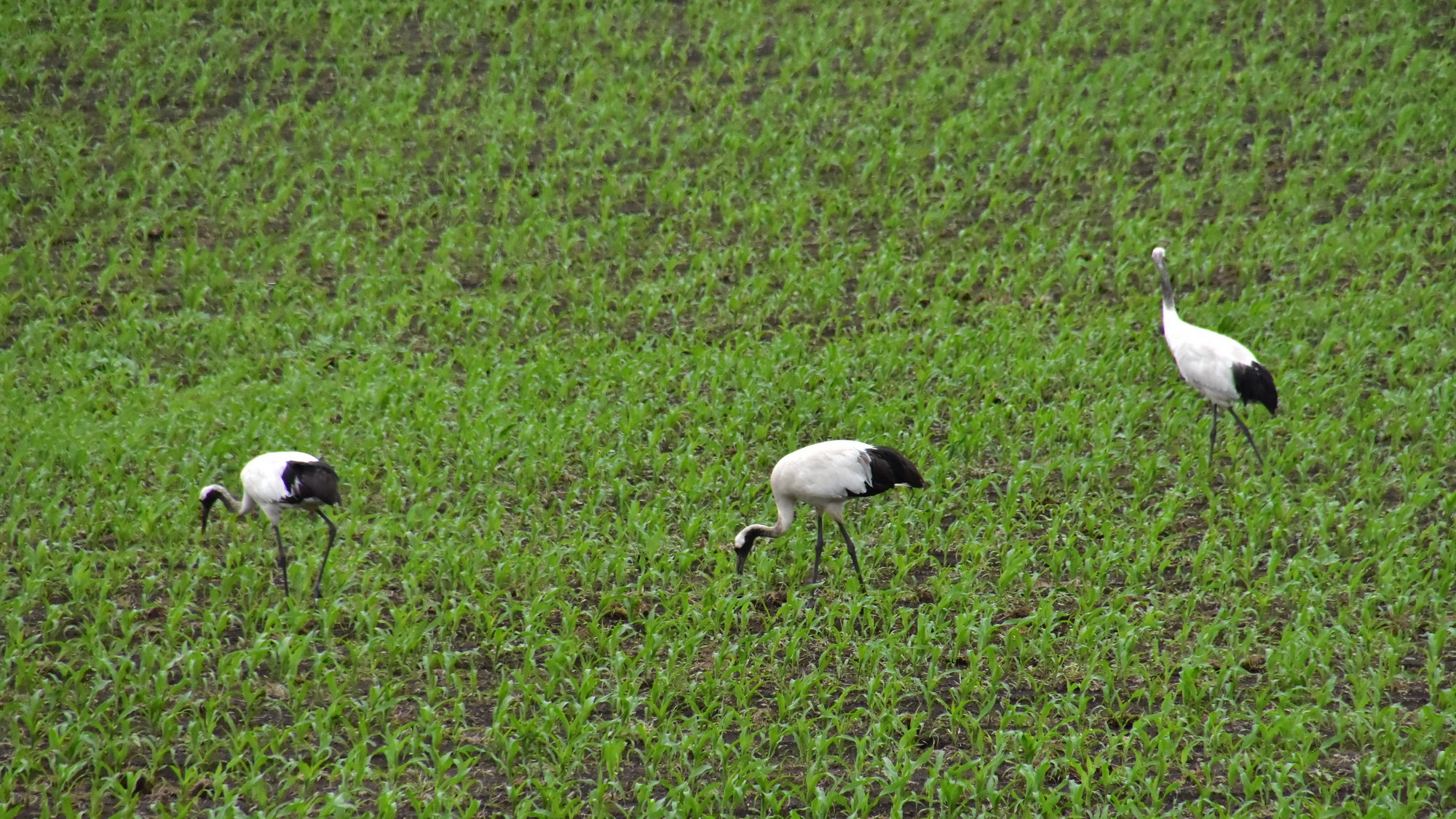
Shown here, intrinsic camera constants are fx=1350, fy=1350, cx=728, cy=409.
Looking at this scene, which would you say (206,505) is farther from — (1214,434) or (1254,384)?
(1254,384)

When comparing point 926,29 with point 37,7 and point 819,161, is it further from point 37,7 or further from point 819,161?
point 37,7

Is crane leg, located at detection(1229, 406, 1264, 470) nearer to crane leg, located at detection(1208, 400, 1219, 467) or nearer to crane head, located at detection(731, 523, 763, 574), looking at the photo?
crane leg, located at detection(1208, 400, 1219, 467)

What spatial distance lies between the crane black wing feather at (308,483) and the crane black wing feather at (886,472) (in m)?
2.82

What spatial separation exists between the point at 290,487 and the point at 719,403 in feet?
11.4

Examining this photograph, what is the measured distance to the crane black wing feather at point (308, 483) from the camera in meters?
7.13

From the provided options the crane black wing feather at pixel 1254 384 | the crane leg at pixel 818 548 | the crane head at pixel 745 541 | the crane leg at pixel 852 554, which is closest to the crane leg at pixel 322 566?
the crane head at pixel 745 541

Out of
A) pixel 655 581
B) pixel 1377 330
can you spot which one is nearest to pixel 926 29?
pixel 1377 330

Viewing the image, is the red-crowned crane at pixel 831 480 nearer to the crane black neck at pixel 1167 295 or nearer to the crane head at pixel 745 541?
the crane head at pixel 745 541

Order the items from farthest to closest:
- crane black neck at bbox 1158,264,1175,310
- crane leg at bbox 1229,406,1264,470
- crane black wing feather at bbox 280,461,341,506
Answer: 1. crane black neck at bbox 1158,264,1175,310
2. crane leg at bbox 1229,406,1264,470
3. crane black wing feather at bbox 280,461,341,506

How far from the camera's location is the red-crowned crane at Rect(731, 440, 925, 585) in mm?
7406

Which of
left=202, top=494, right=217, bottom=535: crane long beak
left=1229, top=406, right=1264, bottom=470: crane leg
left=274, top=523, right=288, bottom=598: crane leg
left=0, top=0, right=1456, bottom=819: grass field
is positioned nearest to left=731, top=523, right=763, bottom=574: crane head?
left=0, top=0, right=1456, bottom=819: grass field

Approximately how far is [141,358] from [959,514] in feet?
21.0

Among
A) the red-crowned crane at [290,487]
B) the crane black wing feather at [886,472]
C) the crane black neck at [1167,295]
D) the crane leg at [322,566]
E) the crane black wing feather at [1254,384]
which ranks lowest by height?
the crane leg at [322,566]

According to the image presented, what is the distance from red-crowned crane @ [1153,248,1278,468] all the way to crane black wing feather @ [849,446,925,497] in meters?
2.29
